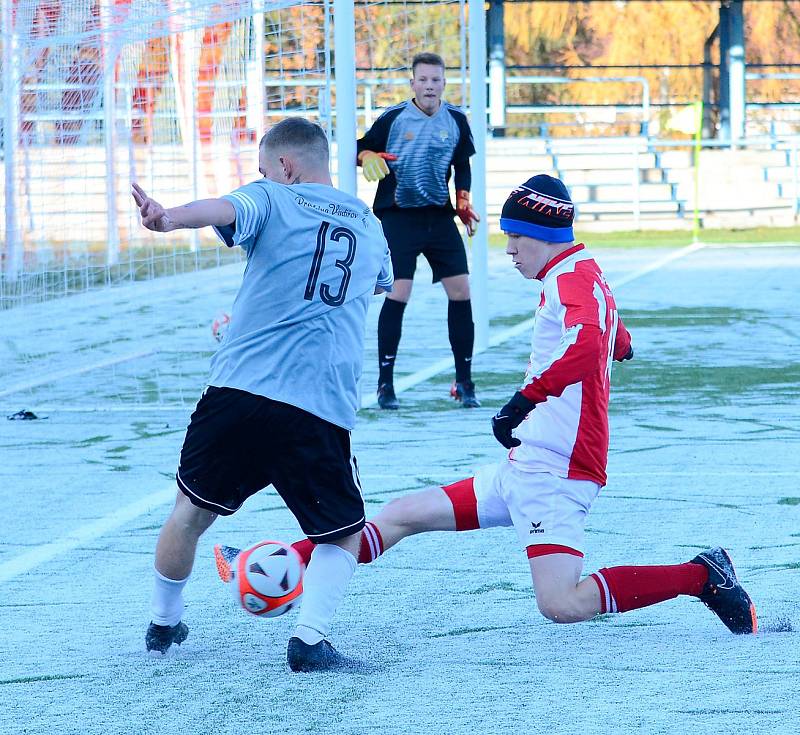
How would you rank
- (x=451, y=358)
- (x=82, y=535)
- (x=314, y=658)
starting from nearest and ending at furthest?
(x=314, y=658)
(x=82, y=535)
(x=451, y=358)

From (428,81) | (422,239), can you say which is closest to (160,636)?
(422,239)

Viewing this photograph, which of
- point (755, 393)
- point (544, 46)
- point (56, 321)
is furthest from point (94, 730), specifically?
point (544, 46)

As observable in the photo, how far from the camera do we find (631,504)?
19.1 feet

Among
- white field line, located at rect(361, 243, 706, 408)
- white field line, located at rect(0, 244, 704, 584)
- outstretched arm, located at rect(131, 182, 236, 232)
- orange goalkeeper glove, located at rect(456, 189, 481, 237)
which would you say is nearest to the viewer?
outstretched arm, located at rect(131, 182, 236, 232)

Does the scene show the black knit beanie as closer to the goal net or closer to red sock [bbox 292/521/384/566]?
red sock [bbox 292/521/384/566]

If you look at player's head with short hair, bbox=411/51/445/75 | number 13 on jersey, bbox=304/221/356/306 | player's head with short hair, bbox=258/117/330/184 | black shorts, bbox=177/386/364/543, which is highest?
player's head with short hair, bbox=411/51/445/75

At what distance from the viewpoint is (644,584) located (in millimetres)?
4082

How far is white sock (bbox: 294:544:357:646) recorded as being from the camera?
383 cm

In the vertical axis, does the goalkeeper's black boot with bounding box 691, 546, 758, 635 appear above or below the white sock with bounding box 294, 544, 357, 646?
below

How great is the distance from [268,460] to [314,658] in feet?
1.66

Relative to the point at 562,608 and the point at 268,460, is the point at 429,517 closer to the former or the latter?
the point at 562,608

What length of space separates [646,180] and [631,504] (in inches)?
1018

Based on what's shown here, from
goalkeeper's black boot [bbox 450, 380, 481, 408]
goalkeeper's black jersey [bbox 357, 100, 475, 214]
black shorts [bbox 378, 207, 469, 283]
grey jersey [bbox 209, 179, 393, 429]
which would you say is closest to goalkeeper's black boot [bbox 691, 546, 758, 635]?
grey jersey [bbox 209, 179, 393, 429]

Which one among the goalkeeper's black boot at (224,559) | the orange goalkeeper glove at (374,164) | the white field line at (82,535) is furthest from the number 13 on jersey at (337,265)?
the orange goalkeeper glove at (374,164)
